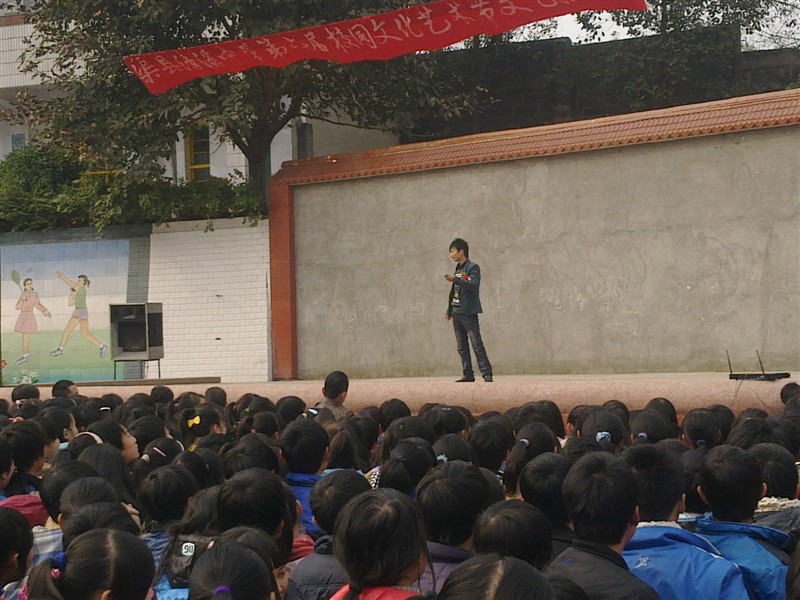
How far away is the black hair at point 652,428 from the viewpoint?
5953 mm

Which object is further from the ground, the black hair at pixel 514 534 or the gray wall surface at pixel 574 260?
the gray wall surface at pixel 574 260

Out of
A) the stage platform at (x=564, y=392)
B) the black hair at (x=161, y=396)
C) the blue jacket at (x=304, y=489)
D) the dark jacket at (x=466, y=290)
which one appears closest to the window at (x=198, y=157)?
the stage platform at (x=564, y=392)

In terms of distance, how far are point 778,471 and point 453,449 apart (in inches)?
58.9

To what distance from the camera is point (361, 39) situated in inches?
531

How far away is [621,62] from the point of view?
19906 mm

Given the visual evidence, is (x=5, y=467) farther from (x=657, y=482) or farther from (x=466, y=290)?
(x=466, y=290)

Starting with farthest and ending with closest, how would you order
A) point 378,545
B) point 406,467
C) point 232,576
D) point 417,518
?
point 406,467, point 417,518, point 378,545, point 232,576

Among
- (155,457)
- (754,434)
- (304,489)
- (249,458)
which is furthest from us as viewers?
(155,457)

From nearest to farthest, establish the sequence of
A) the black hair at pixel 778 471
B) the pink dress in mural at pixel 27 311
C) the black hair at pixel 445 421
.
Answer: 1. the black hair at pixel 778 471
2. the black hair at pixel 445 421
3. the pink dress in mural at pixel 27 311

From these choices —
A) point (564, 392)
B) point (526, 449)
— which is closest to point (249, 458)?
point (526, 449)

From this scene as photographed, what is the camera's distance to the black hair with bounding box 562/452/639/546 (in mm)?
3363

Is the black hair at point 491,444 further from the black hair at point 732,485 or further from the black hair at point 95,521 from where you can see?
the black hair at point 95,521

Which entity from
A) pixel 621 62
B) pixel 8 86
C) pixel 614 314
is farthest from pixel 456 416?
pixel 8 86

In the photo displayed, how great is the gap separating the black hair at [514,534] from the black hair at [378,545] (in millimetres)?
336
